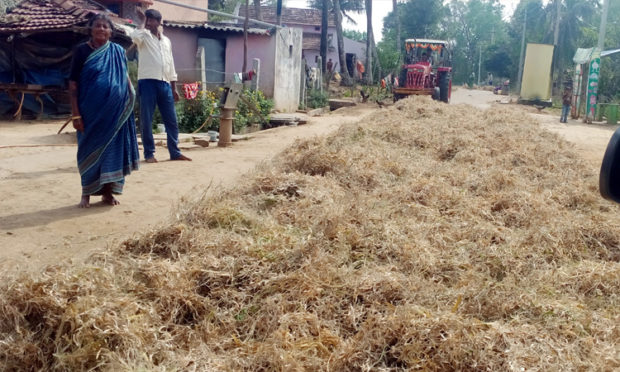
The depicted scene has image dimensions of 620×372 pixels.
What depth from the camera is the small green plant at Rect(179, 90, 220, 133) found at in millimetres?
10422

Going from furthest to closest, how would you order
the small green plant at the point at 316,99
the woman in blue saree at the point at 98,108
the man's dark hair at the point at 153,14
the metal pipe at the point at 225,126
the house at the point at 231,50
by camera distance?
the small green plant at the point at 316,99, the house at the point at 231,50, the metal pipe at the point at 225,126, the man's dark hair at the point at 153,14, the woman in blue saree at the point at 98,108

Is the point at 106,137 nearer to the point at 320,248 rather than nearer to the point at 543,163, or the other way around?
the point at 320,248

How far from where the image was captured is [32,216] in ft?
13.6

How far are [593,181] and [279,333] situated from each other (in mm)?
4143

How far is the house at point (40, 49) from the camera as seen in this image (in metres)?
11.4

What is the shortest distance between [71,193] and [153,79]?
195 cm

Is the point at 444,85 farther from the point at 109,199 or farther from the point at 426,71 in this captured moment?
the point at 109,199

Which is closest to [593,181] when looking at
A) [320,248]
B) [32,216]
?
[320,248]

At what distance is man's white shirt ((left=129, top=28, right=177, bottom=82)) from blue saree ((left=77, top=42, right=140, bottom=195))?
1851 millimetres

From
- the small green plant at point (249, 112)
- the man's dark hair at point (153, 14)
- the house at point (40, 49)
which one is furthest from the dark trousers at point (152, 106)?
the house at point (40, 49)

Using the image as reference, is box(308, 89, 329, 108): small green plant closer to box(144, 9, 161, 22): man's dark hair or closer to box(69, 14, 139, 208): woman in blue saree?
box(144, 9, 161, 22): man's dark hair

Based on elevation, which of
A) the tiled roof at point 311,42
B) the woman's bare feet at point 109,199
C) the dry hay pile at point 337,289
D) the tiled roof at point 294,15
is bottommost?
the woman's bare feet at point 109,199

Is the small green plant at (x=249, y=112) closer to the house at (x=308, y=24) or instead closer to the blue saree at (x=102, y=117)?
the blue saree at (x=102, y=117)

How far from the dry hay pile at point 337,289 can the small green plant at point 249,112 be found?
6.82 m
